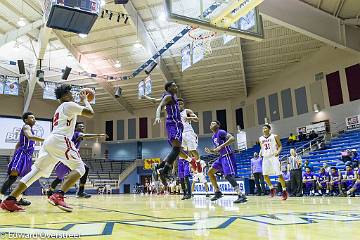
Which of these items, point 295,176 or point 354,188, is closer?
point 354,188

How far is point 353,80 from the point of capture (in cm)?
1967

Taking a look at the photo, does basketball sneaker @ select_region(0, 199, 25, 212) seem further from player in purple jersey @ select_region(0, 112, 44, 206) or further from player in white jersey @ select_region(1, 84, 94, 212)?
player in purple jersey @ select_region(0, 112, 44, 206)

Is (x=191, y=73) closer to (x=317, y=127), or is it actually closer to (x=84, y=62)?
(x=84, y=62)

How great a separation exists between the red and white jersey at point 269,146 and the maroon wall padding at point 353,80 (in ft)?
46.8

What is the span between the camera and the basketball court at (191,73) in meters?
9.31

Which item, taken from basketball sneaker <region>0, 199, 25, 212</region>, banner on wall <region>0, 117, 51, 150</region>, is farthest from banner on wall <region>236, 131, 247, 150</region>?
basketball sneaker <region>0, 199, 25, 212</region>

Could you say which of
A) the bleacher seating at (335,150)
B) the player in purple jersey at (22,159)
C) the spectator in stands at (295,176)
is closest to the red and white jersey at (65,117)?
the player in purple jersey at (22,159)

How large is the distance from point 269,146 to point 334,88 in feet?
50.0

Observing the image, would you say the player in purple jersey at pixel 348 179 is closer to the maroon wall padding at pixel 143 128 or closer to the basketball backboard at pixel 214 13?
the basketball backboard at pixel 214 13

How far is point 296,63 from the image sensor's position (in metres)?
23.0

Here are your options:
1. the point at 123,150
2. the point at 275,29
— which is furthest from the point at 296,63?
the point at 123,150

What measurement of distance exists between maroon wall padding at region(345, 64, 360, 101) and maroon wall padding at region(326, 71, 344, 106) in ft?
2.18

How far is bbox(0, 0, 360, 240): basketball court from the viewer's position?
367 inches

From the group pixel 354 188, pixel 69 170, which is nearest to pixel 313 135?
pixel 354 188
